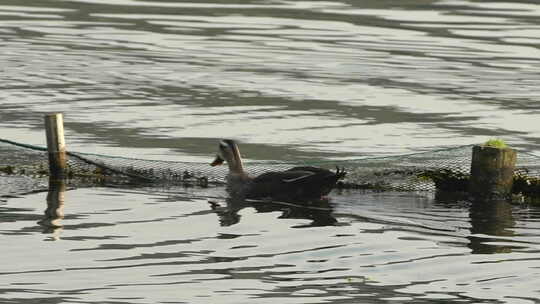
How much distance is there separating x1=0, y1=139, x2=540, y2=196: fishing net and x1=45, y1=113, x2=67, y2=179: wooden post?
0.16 metres

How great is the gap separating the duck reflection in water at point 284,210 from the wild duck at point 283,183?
0.32 feet

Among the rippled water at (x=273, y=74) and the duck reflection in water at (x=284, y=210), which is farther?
the rippled water at (x=273, y=74)

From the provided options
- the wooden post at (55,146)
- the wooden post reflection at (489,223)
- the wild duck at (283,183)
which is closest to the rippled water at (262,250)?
the wooden post reflection at (489,223)

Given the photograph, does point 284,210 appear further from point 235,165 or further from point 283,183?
point 235,165

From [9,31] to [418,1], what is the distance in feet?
44.6

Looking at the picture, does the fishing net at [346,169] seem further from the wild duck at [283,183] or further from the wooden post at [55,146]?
the wild duck at [283,183]

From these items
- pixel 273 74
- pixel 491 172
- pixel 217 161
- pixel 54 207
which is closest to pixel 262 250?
pixel 54 207

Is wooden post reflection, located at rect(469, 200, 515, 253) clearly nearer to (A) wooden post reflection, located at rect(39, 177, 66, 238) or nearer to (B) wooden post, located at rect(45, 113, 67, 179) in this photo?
(A) wooden post reflection, located at rect(39, 177, 66, 238)

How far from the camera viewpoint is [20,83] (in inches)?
1226

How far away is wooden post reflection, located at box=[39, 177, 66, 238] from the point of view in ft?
58.3

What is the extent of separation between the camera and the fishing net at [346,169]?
20266 millimetres

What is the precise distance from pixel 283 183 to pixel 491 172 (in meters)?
2.42

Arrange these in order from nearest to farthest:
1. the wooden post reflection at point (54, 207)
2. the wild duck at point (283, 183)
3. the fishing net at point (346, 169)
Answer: the wooden post reflection at point (54, 207)
the wild duck at point (283, 183)
the fishing net at point (346, 169)

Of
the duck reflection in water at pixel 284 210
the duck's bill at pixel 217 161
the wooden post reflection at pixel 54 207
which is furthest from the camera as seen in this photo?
the duck's bill at pixel 217 161
